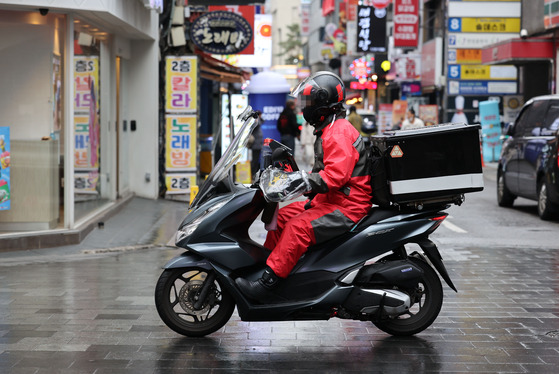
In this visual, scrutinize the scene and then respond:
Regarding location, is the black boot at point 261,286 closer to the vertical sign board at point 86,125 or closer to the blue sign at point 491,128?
the vertical sign board at point 86,125

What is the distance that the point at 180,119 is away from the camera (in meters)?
17.8

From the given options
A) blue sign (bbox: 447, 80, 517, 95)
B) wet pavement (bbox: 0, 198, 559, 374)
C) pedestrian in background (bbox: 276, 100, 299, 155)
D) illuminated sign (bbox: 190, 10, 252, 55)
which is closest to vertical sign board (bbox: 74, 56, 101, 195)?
wet pavement (bbox: 0, 198, 559, 374)

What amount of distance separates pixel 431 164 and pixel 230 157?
1.38 meters

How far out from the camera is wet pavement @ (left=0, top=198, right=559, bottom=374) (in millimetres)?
5816

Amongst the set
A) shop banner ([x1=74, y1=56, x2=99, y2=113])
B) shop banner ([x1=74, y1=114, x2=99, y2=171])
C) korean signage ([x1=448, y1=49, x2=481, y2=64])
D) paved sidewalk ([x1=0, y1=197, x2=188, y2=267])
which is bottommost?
paved sidewalk ([x1=0, y1=197, x2=188, y2=267])

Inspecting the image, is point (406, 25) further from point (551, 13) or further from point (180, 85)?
point (180, 85)

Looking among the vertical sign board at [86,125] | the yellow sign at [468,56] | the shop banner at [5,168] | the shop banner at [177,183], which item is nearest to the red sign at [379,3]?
the yellow sign at [468,56]

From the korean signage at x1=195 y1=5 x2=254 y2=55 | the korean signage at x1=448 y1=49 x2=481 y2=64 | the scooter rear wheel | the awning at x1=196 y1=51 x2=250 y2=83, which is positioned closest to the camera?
the scooter rear wheel

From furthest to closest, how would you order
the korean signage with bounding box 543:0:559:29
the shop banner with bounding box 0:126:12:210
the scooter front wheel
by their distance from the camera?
the korean signage with bounding box 543:0:559:29 < the shop banner with bounding box 0:126:12:210 < the scooter front wheel

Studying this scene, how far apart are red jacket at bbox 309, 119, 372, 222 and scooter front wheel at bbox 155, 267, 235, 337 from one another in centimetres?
93

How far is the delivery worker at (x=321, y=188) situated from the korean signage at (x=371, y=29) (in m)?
44.5

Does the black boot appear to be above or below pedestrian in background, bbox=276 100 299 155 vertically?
below

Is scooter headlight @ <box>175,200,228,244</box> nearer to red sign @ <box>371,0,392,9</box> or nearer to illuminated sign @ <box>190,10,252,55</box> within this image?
illuminated sign @ <box>190,10,252,55</box>

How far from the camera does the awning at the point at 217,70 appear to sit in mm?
22000
